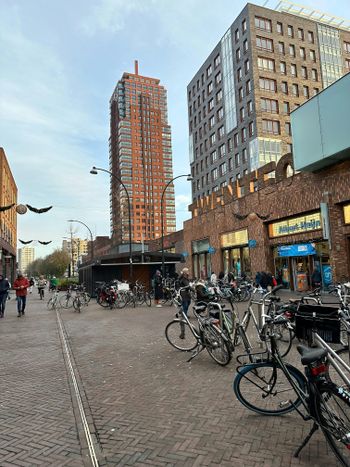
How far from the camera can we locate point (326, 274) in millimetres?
18828

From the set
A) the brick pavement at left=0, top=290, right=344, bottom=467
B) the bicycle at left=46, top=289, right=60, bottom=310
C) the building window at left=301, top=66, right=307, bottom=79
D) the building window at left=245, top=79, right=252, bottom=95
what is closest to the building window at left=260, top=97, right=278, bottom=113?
the building window at left=245, top=79, right=252, bottom=95

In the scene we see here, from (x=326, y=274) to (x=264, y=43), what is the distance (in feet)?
133

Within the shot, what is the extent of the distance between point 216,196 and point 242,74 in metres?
26.2

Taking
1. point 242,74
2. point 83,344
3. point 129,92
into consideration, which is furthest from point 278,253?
point 129,92

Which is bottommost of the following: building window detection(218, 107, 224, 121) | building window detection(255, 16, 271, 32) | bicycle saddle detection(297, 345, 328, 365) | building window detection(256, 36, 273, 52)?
bicycle saddle detection(297, 345, 328, 365)

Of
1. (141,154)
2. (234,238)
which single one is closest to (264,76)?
(234,238)

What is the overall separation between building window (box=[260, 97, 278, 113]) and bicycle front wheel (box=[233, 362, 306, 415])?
156 ft

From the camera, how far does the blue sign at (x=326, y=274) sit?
727 inches

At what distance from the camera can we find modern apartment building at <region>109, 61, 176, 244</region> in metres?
132

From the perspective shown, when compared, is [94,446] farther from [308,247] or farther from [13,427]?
[308,247]

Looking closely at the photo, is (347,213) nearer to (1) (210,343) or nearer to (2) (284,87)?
(1) (210,343)

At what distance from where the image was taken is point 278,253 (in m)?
22.9

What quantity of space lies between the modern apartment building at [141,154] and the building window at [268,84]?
8263 cm

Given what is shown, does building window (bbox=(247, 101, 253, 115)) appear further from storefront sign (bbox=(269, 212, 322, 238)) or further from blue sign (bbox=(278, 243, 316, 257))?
blue sign (bbox=(278, 243, 316, 257))
